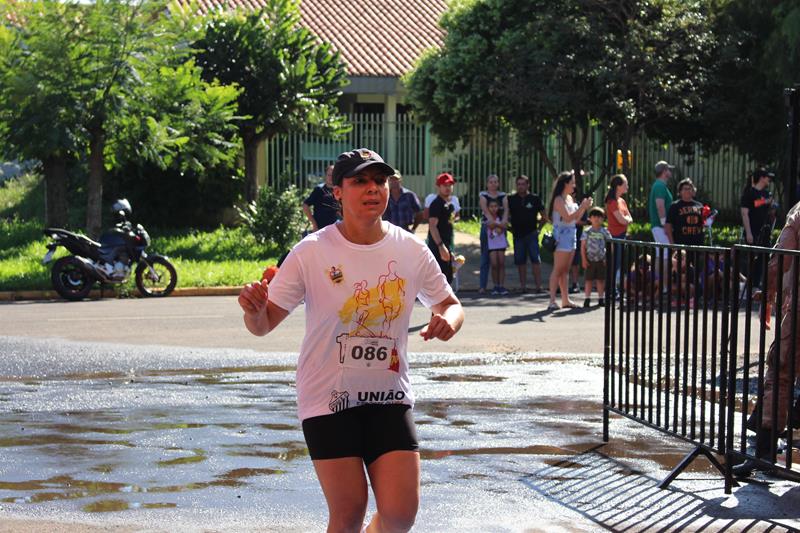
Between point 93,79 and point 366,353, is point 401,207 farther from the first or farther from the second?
point 366,353

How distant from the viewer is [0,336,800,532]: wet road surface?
20.7 ft

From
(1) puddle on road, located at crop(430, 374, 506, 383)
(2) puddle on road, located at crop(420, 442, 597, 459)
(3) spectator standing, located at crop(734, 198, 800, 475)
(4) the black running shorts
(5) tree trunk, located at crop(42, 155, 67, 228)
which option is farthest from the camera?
(5) tree trunk, located at crop(42, 155, 67, 228)

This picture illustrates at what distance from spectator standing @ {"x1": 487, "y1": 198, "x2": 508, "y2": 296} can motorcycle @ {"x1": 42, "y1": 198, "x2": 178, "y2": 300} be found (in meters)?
4.63

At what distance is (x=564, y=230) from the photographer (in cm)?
1648

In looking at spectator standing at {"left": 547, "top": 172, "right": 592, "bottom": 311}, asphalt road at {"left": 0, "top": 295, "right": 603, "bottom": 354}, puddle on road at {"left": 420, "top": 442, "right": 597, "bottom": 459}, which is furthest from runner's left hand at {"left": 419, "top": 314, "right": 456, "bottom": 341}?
spectator standing at {"left": 547, "top": 172, "right": 592, "bottom": 311}

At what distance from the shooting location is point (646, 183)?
3238 centimetres

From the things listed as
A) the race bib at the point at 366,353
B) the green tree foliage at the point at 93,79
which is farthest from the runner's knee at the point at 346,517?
the green tree foliage at the point at 93,79

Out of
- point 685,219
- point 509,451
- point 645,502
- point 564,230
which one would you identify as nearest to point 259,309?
point 645,502

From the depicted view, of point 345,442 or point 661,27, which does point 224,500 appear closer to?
point 345,442

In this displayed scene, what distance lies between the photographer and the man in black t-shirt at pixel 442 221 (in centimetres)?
1550

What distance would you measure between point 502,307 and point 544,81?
336 inches

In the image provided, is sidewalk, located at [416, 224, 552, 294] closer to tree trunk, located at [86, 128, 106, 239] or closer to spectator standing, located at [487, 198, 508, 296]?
spectator standing, located at [487, 198, 508, 296]

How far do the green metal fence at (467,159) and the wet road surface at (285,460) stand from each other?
19486 millimetres

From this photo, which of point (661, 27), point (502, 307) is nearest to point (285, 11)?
point (661, 27)
